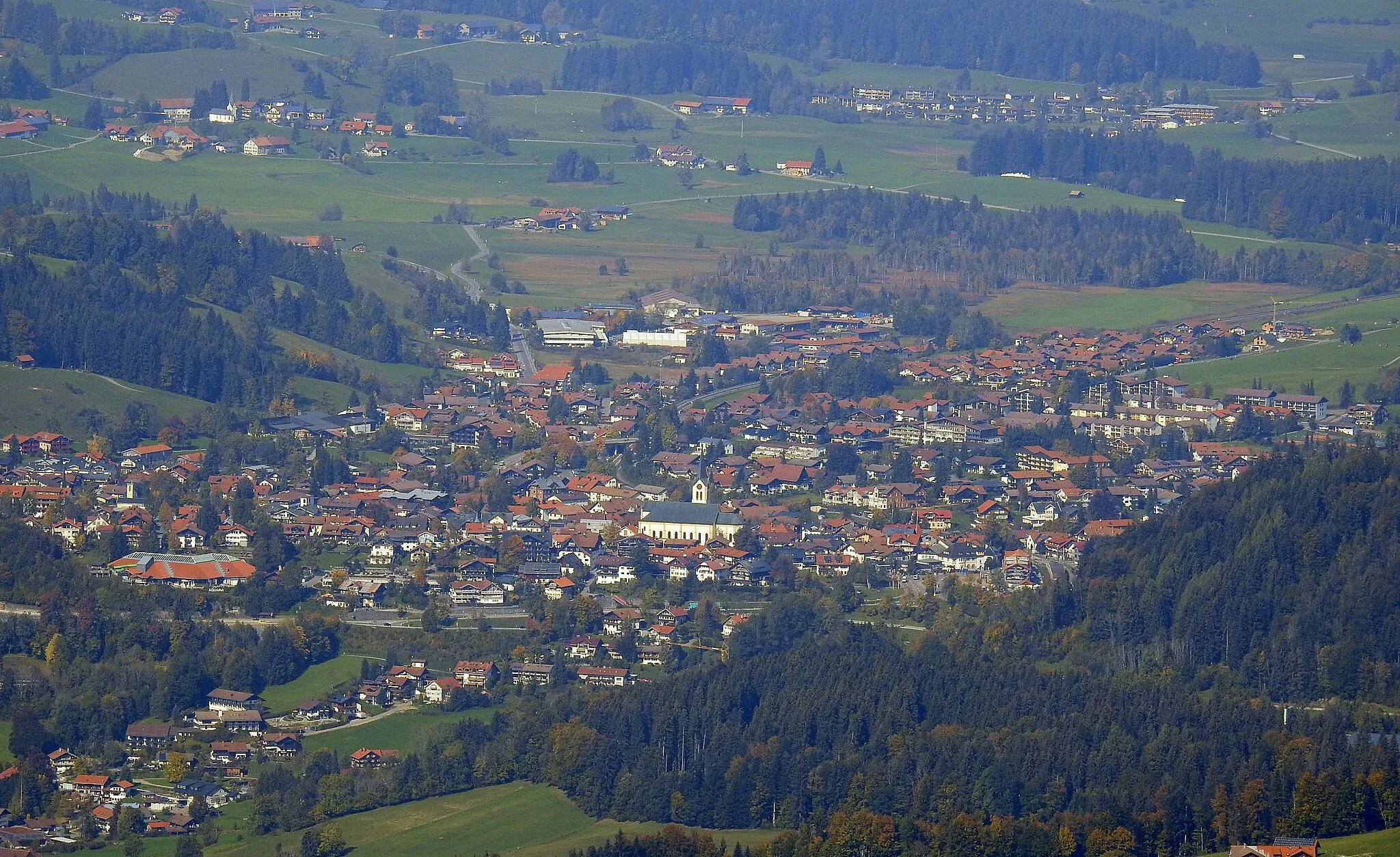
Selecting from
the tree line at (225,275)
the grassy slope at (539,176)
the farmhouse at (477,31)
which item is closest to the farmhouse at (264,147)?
the grassy slope at (539,176)

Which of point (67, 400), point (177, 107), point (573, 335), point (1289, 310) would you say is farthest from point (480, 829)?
point (177, 107)

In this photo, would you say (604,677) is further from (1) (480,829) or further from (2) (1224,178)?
(2) (1224,178)

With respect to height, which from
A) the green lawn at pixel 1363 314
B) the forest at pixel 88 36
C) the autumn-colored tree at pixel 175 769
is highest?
the forest at pixel 88 36

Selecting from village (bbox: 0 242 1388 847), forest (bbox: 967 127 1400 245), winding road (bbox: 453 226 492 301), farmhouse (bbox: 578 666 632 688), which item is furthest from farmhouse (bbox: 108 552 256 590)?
forest (bbox: 967 127 1400 245)

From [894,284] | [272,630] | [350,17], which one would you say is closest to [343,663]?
[272,630]

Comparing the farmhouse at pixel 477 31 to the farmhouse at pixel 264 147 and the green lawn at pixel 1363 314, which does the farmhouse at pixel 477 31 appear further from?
the green lawn at pixel 1363 314
